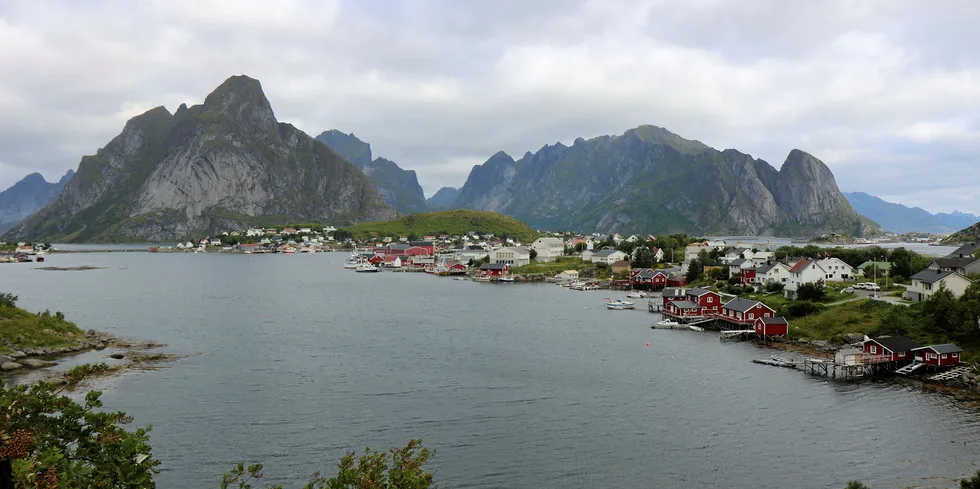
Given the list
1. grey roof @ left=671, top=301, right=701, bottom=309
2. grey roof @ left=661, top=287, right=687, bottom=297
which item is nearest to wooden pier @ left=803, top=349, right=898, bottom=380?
grey roof @ left=671, top=301, right=701, bottom=309

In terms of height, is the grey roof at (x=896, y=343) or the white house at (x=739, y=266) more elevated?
the white house at (x=739, y=266)

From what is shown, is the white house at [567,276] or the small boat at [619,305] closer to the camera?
the small boat at [619,305]

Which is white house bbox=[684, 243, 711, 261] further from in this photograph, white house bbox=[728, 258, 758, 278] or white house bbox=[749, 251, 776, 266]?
white house bbox=[728, 258, 758, 278]

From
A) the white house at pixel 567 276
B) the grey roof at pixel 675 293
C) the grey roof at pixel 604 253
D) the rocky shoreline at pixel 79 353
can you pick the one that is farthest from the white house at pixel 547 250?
the rocky shoreline at pixel 79 353

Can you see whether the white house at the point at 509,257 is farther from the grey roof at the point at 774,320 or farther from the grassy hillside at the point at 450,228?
the grassy hillside at the point at 450,228

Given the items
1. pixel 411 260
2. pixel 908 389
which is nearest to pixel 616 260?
pixel 411 260

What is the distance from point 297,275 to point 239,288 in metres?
20.2

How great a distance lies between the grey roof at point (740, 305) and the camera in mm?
45688

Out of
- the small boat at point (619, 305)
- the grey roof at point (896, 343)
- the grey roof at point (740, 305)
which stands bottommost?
the small boat at point (619, 305)

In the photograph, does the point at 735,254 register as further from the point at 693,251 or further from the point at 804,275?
the point at 804,275

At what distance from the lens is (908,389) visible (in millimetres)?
29500

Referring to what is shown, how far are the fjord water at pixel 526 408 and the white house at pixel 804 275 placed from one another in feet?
48.9

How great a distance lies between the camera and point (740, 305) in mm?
46938

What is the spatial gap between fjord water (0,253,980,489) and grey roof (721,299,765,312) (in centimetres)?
385
